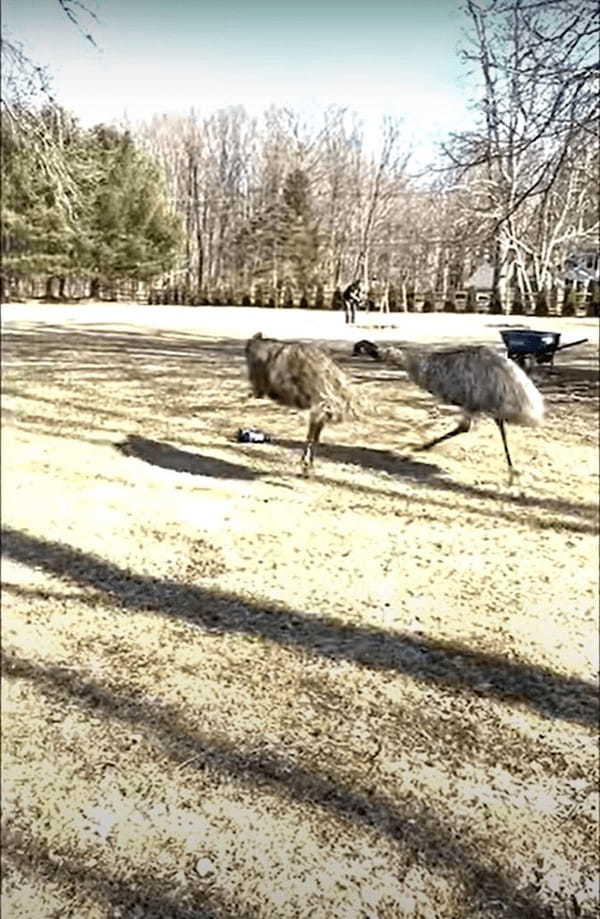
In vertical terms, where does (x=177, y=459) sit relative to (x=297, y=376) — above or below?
below

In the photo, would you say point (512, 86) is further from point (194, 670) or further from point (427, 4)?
point (194, 670)

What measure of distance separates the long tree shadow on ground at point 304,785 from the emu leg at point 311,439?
16.3 inches

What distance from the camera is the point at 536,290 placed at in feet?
2.06

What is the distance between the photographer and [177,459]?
3.12 feet

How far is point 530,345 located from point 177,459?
1.59 feet

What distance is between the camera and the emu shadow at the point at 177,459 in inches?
35.0

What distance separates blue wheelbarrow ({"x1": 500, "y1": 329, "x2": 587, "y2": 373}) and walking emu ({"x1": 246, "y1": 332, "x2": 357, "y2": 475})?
0.51 feet

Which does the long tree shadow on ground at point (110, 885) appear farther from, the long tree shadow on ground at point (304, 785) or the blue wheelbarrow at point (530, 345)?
the blue wheelbarrow at point (530, 345)

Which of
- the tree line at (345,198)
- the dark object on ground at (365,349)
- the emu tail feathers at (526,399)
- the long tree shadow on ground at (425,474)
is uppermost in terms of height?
the tree line at (345,198)

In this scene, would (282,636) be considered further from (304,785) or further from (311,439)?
(311,439)

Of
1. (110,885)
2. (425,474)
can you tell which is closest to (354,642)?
(425,474)

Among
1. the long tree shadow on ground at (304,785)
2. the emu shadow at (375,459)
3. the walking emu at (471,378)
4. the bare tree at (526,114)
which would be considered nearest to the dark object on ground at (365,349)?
the walking emu at (471,378)

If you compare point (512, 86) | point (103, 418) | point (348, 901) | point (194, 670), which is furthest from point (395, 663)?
point (512, 86)

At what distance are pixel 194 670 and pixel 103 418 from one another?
0.51 metres
